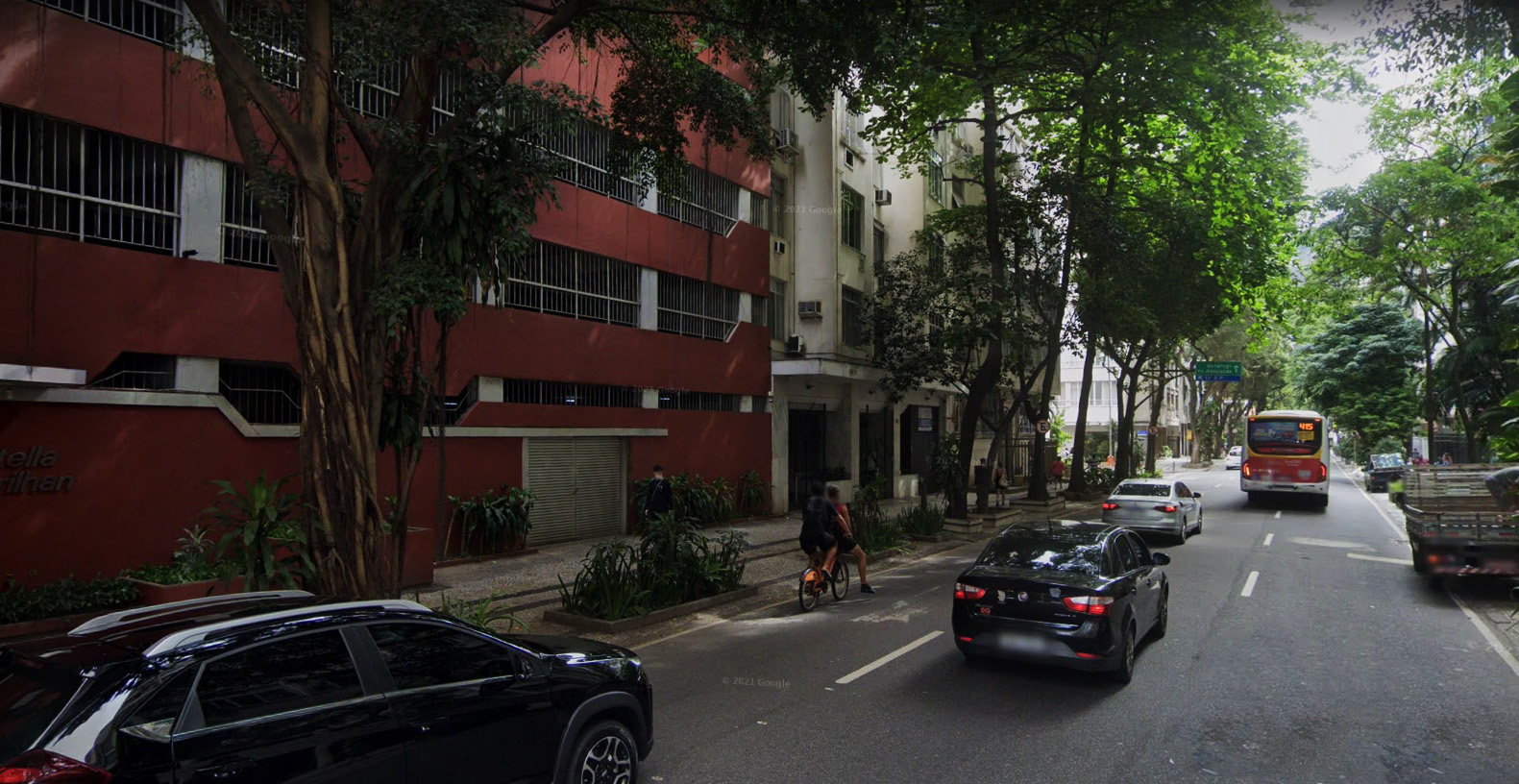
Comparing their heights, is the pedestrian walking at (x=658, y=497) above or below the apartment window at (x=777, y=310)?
below

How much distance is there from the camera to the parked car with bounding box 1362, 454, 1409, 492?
35438mm

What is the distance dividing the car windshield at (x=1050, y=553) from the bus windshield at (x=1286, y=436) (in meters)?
22.9

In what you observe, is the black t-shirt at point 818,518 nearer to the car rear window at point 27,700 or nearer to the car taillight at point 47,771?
the car rear window at point 27,700

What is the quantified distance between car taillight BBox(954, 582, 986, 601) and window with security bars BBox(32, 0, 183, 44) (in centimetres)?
1060

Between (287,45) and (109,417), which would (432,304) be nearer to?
(287,45)

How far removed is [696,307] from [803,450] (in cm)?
624

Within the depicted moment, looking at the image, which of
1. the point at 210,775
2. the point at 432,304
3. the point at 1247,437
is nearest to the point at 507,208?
the point at 432,304

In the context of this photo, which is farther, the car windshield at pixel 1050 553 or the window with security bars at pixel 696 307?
the window with security bars at pixel 696 307

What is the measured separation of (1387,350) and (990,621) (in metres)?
44.6

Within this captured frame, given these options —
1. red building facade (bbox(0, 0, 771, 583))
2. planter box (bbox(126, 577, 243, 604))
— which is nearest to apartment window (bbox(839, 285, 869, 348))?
red building facade (bbox(0, 0, 771, 583))

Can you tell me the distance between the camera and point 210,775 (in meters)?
3.30

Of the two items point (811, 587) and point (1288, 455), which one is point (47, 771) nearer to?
point (811, 587)

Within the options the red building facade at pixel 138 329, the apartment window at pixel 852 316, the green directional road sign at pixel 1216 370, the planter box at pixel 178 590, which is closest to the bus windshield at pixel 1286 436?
the green directional road sign at pixel 1216 370

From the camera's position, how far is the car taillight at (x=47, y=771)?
297 centimetres
